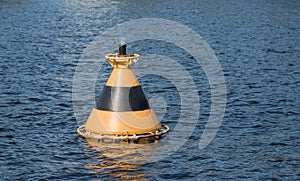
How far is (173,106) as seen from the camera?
751 inches

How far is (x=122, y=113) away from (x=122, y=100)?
29 centimetres

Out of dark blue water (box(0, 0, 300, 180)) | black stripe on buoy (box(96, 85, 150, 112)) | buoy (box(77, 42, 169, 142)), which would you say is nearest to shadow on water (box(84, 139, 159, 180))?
dark blue water (box(0, 0, 300, 180))

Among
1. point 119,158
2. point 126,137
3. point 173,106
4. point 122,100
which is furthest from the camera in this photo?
point 173,106

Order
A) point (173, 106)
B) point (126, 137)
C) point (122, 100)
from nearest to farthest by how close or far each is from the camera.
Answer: point (126, 137) → point (122, 100) → point (173, 106)

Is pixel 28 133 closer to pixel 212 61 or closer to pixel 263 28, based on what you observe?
pixel 212 61

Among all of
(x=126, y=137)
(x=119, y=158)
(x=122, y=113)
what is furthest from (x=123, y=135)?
(x=119, y=158)

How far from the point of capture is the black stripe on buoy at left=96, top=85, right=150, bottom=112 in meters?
14.9

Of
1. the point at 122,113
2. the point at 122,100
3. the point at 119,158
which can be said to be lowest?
the point at 119,158

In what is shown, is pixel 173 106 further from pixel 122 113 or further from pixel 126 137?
pixel 126 137

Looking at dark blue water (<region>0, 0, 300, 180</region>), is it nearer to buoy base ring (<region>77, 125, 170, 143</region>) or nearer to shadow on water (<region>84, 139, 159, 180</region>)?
shadow on water (<region>84, 139, 159, 180</region>)

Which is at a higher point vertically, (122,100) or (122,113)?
(122,100)

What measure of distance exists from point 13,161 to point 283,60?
16762 mm

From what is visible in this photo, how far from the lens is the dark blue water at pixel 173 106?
1335 centimetres

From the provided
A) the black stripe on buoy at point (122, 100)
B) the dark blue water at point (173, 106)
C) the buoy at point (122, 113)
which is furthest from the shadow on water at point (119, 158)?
the black stripe on buoy at point (122, 100)
